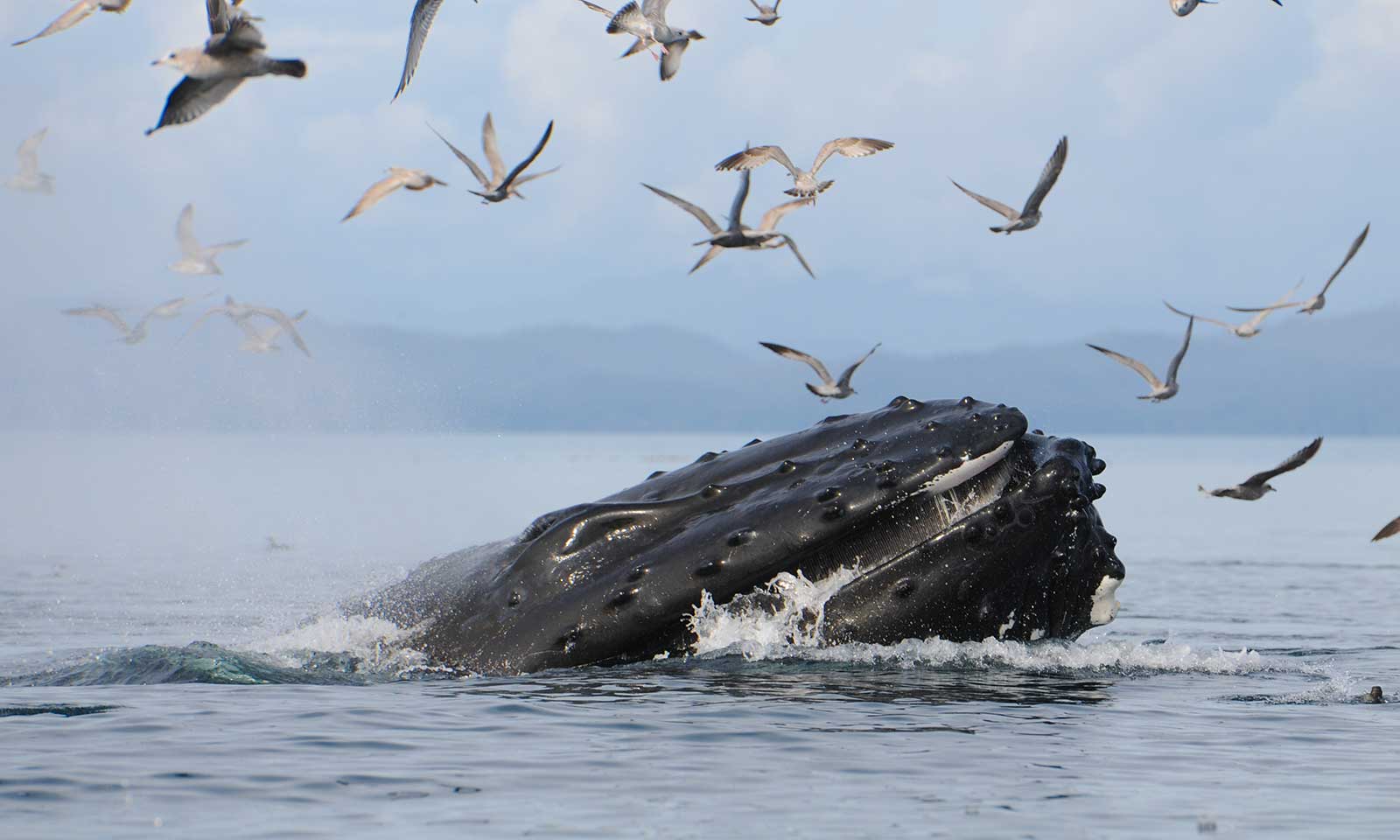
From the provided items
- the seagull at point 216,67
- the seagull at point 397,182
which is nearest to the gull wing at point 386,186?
the seagull at point 397,182

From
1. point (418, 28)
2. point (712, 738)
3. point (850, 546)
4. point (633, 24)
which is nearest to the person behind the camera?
point (712, 738)

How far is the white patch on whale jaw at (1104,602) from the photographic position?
9.74 m

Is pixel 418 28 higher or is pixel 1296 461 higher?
pixel 418 28

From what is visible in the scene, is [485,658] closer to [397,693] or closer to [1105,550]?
[397,693]

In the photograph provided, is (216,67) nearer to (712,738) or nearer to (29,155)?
(712,738)

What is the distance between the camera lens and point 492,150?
20594 mm

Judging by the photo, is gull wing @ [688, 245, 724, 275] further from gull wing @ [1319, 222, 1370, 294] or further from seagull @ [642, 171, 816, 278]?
gull wing @ [1319, 222, 1370, 294]

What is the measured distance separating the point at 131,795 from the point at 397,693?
8.13 ft

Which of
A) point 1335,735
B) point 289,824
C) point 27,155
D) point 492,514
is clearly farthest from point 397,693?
point 492,514

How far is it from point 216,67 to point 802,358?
11363mm

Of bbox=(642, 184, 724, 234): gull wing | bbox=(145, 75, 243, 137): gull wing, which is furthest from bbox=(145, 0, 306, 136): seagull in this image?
bbox=(642, 184, 724, 234): gull wing

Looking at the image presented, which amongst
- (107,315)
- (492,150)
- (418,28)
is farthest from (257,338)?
(418,28)

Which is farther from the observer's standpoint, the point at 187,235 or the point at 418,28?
the point at 187,235

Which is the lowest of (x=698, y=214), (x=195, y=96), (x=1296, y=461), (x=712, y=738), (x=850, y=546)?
(x=712, y=738)
